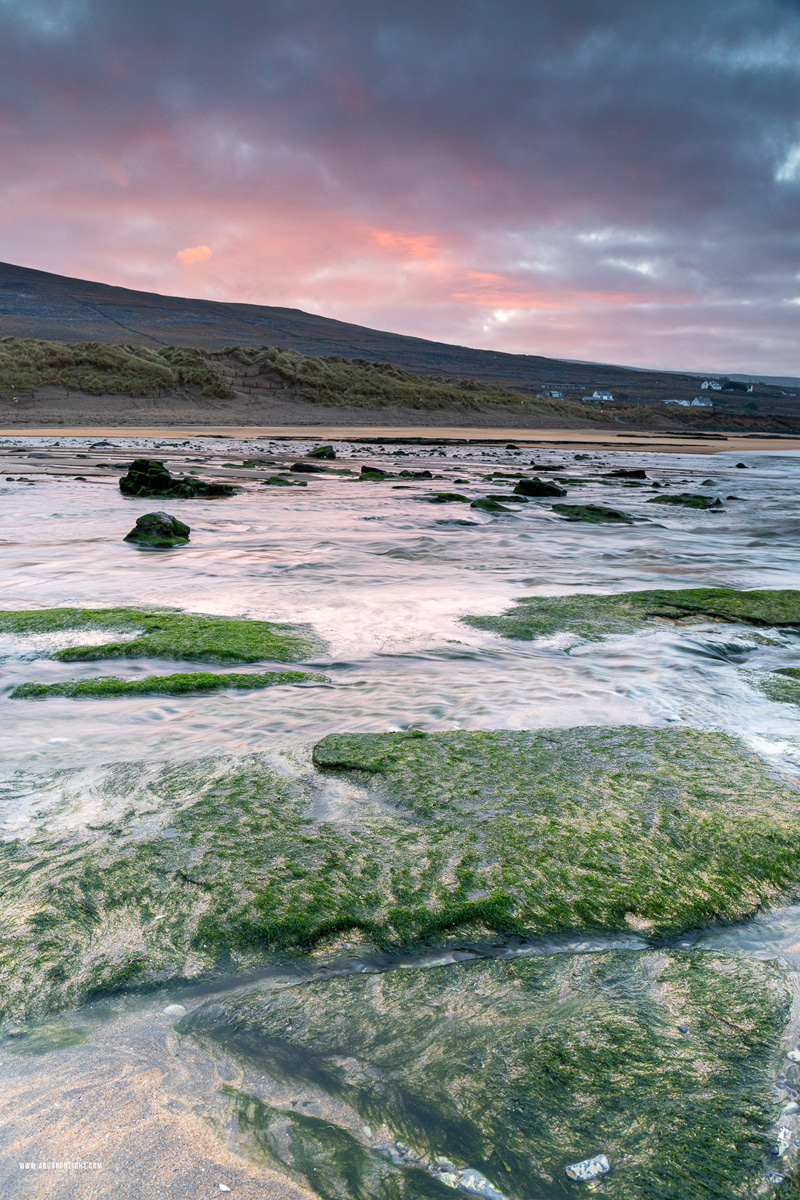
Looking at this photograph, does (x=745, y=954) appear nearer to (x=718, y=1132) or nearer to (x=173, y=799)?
(x=718, y=1132)

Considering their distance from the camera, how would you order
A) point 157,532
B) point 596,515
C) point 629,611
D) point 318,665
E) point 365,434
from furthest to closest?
1. point 365,434
2. point 596,515
3. point 157,532
4. point 629,611
5. point 318,665

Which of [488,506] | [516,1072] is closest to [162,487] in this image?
[488,506]

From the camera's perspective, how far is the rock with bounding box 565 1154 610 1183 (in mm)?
1395

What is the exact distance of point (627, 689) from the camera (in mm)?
4016

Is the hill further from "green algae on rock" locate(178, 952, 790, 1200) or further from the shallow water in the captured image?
"green algae on rock" locate(178, 952, 790, 1200)

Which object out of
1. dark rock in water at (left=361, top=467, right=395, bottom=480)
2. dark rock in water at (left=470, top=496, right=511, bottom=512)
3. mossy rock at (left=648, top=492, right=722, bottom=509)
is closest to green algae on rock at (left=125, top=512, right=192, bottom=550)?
dark rock in water at (left=470, top=496, right=511, bottom=512)

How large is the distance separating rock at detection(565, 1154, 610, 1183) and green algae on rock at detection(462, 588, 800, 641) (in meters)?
3.61

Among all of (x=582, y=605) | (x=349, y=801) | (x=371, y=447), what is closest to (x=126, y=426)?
(x=371, y=447)

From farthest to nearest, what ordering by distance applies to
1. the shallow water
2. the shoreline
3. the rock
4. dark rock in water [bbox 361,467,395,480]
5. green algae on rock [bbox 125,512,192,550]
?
the shoreline < dark rock in water [bbox 361,467,395,480] < green algae on rock [bbox 125,512,192,550] < the shallow water < the rock

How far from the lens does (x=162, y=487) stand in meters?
13.1

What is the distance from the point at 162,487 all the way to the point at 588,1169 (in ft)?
42.4

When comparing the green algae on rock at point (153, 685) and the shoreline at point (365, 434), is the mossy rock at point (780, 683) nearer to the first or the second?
the green algae on rock at point (153, 685)

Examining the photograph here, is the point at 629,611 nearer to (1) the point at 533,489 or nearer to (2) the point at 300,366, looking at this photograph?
(1) the point at 533,489

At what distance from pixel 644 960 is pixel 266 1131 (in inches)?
42.1
